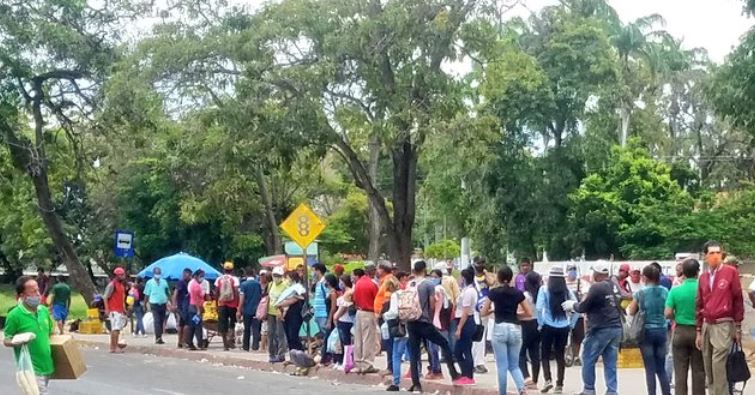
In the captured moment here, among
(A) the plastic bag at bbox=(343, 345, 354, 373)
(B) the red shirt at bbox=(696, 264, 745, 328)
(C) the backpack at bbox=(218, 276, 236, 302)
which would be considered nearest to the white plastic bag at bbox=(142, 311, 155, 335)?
(C) the backpack at bbox=(218, 276, 236, 302)

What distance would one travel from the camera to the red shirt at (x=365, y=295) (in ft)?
59.9

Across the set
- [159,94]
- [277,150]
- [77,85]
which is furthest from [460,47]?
[77,85]

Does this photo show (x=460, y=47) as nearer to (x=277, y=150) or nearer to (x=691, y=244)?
(x=277, y=150)

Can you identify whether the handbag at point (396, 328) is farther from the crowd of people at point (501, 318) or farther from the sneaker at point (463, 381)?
the sneaker at point (463, 381)

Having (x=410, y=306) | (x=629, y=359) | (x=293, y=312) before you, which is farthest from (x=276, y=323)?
(x=629, y=359)

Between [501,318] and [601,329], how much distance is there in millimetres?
1277

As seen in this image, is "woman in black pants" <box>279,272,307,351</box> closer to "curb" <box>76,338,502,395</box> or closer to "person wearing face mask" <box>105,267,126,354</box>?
"curb" <box>76,338,502,395</box>

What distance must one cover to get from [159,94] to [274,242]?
650 inches

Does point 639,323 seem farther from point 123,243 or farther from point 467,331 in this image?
point 123,243

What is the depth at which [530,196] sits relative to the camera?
45.2m

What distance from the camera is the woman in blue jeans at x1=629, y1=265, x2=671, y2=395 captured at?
13547mm

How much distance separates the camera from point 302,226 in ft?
73.8

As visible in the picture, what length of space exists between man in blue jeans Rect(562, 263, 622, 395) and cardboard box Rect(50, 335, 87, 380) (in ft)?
19.3

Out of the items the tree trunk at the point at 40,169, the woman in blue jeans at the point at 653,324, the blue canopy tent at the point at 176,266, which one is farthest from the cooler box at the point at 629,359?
the tree trunk at the point at 40,169
